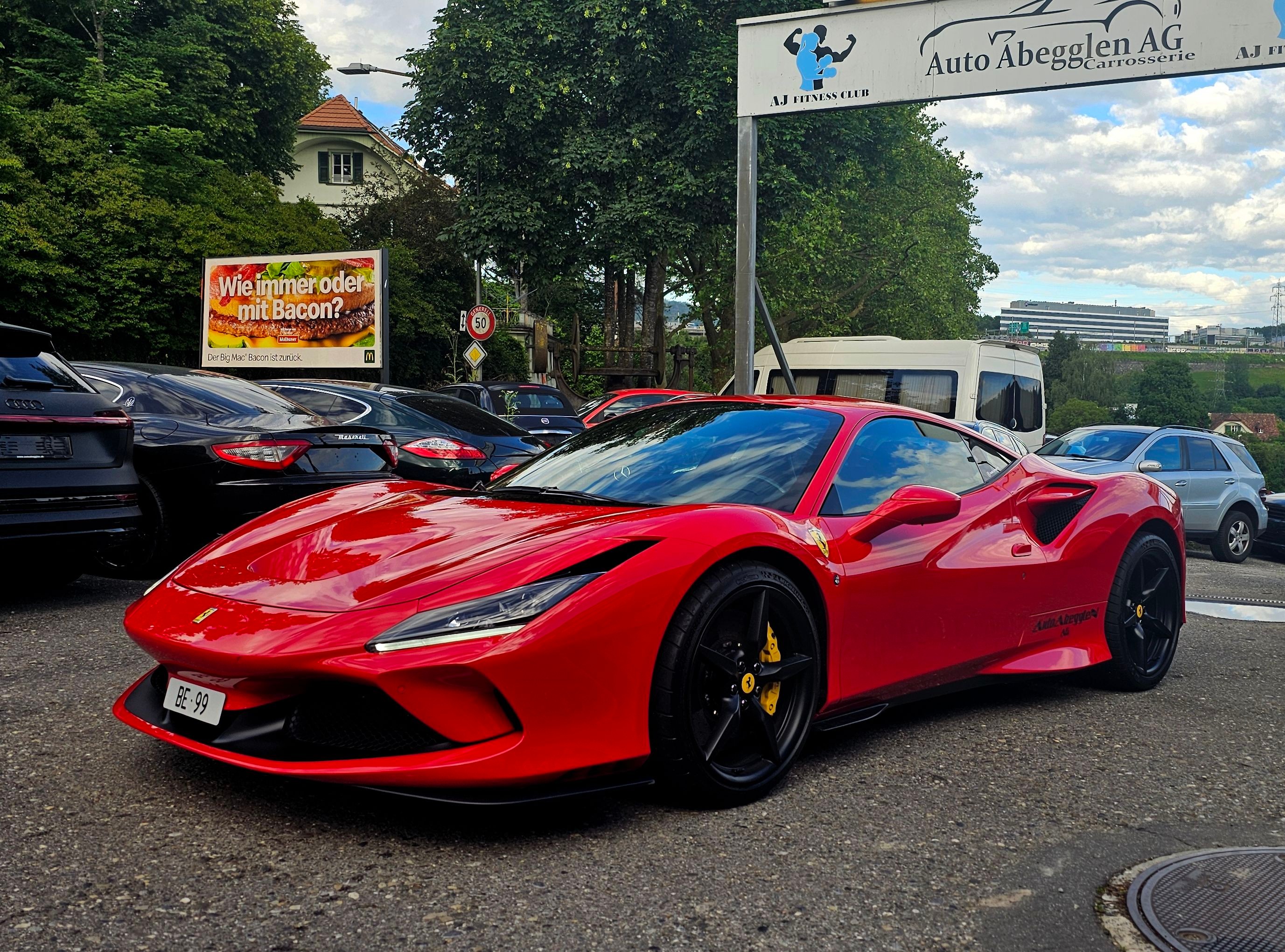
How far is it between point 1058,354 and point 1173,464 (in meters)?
117

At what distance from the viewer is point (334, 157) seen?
60062 millimetres

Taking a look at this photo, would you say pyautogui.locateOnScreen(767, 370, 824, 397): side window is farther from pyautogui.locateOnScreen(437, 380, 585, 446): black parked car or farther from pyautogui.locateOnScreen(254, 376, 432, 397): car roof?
pyautogui.locateOnScreen(254, 376, 432, 397): car roof

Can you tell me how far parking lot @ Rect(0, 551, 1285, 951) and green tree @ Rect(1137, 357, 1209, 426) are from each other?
93253mm

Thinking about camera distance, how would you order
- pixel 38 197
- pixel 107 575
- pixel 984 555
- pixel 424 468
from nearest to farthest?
1. pixel 984 555
2. pixel 107 575
3. pixel 424 468
4. pixel 38 197

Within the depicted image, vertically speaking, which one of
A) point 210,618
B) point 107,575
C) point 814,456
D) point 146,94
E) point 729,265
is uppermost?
point 146,94

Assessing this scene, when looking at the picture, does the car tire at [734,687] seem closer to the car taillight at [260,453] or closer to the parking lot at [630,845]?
the parking lot at [630,845]

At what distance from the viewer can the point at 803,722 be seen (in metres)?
3.77

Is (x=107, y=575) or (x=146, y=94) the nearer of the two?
(x=107, y=575)

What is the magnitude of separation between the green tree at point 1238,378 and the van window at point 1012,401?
12241cm

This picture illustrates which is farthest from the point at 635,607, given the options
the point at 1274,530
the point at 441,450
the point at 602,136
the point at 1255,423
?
the point at 1255,423

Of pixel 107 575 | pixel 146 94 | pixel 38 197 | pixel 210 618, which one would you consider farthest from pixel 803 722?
pixel 146 94

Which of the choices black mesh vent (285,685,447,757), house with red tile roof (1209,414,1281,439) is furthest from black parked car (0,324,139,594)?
house with red tile roof (1209,414,1281,439)

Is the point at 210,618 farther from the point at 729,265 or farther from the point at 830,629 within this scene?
the point at 729,265

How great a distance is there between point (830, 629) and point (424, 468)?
5.84m
